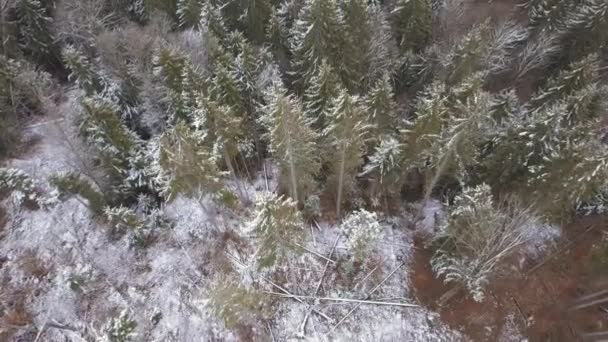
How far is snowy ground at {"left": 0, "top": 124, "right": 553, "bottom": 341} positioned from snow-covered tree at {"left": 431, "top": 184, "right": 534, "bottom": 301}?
3593mm

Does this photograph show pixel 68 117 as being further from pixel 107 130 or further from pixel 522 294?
pixel 522 294

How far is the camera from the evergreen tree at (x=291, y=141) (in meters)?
14.9

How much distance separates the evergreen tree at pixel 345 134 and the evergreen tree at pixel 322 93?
5.19 feet

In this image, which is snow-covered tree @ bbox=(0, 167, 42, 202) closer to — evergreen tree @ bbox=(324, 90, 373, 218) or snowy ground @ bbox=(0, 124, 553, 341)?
snowy ground @ bbox=(0, 124, 553, 341)

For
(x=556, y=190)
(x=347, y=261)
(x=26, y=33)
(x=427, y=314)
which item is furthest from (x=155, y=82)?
(x=556, y=190)

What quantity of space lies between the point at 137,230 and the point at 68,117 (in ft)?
28.2

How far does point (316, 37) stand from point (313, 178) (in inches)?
303

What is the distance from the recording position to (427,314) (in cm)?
1945

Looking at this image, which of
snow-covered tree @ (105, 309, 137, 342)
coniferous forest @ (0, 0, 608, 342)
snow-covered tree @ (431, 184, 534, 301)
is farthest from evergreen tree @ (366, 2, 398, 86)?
snow-covered tree @ (105, 309, 137, 342)

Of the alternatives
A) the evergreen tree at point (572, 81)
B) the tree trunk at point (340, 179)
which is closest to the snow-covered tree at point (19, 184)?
the tree trunk at point (340, 179)

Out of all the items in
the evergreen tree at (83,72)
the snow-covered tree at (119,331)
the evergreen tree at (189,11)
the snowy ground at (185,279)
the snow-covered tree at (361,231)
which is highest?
the evergreen tree at (189,11)

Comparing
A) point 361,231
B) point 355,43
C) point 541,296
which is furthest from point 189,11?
point 541,296

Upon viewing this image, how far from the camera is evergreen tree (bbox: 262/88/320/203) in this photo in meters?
14.9

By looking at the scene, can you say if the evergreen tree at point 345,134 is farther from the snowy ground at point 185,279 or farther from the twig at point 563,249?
the twig at point 563,249
